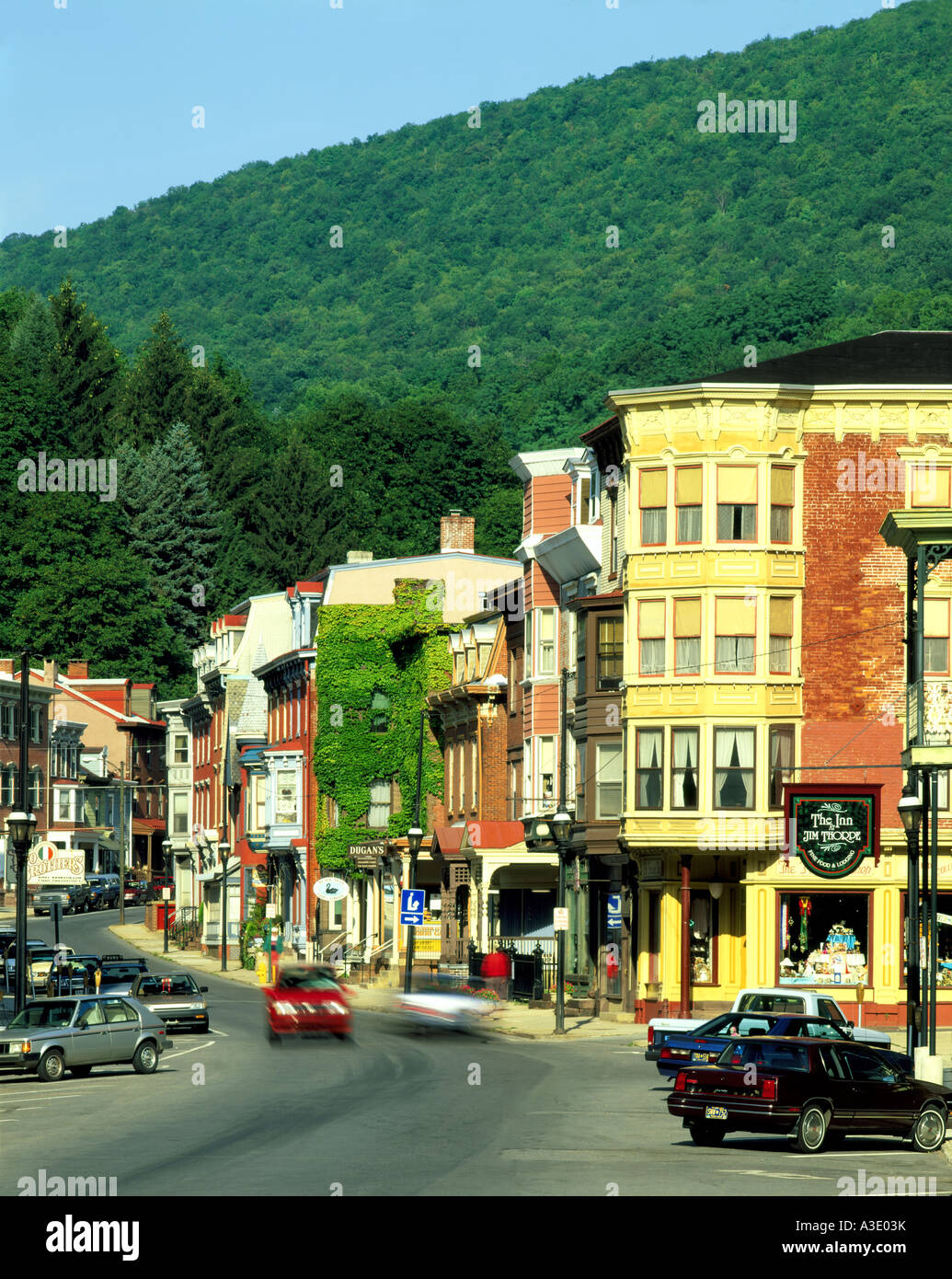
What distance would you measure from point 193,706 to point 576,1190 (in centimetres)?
9037

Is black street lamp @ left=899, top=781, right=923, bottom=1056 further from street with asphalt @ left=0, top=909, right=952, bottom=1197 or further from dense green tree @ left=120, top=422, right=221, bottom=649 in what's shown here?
dense green tree @ left=120, top=422, right=221, bottom=649

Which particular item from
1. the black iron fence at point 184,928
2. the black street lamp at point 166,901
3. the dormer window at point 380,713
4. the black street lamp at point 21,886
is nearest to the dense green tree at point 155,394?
the black street lamp at point 166,901

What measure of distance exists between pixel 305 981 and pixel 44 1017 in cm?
604

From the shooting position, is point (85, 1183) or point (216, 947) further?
point (216, 947)

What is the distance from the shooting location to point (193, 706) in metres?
110

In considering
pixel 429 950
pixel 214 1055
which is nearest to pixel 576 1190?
pixel 214 1055

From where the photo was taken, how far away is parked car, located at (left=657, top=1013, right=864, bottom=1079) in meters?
30.8

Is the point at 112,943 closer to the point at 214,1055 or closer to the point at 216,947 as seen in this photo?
the point at 216,947

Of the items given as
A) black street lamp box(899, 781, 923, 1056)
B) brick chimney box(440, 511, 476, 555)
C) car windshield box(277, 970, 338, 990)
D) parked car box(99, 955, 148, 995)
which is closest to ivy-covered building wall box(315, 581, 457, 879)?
brick chimney box(440, 511, 476, 555)

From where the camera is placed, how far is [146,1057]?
3922cm

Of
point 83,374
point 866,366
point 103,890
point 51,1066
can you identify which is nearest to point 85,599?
point 103,890

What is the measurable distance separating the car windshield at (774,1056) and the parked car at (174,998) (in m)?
25.0

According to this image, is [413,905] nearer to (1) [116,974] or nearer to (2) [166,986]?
(1) [116,974]

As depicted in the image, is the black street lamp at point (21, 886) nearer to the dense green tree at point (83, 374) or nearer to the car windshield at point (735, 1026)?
the car windshield at point (735, 1026)
